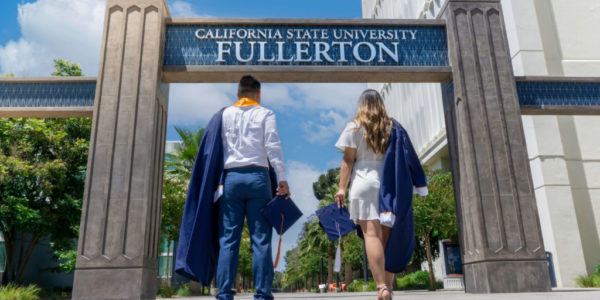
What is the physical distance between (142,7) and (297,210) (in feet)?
20.6

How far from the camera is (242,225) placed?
349 cm

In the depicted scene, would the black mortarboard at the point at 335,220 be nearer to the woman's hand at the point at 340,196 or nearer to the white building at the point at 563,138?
the woman's hand at the point at 340,196

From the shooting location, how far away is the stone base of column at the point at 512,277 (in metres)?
6.90

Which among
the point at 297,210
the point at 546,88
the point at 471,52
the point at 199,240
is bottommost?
the point at 199,240

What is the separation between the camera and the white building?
14.8 meters

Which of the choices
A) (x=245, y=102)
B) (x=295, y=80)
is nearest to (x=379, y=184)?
(x=245, y=102)

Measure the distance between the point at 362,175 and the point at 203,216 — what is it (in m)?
1.43

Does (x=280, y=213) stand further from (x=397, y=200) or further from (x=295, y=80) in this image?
(x=295, y=80)

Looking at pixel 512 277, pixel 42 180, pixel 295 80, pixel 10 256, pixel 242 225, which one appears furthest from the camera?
pixel 10 256

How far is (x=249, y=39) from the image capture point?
861 centimetres

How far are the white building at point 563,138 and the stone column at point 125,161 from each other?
13.2m

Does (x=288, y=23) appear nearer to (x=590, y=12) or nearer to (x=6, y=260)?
(x=590, y=12)

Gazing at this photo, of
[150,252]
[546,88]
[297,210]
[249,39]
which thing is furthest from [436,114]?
[297,210]

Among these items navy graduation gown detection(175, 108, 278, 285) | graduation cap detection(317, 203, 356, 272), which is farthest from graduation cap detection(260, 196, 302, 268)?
graduation cap detection(317, 203, 356, 272)
